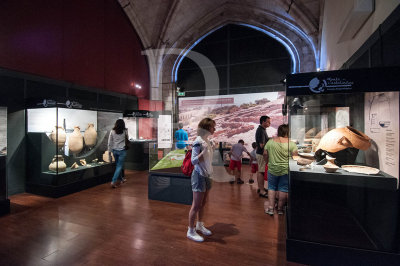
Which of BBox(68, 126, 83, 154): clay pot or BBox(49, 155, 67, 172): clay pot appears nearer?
BBox(49, 155, 67, 172): clay pot

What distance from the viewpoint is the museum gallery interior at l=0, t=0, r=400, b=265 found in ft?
6.91

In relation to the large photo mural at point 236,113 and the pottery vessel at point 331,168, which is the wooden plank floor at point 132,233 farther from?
the large photo mural at point 236,113

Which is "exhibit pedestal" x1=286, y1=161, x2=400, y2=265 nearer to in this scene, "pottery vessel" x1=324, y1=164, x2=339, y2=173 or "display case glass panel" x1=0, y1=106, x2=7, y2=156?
"pottery vessel" x1=324, y1=164, x2=339, y2=173

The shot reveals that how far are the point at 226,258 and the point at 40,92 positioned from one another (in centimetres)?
583

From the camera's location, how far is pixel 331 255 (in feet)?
6.84

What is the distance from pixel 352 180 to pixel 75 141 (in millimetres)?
5692

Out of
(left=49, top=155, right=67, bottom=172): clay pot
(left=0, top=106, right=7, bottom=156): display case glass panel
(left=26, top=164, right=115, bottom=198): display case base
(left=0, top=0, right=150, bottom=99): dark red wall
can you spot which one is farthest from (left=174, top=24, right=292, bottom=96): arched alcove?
(left=0, top=106, right=7, bottom=156): display case glass panel

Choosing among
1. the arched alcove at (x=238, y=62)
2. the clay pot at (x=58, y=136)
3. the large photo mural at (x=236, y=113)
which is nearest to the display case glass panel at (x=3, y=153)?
the clay pot at (x=58, y=136)

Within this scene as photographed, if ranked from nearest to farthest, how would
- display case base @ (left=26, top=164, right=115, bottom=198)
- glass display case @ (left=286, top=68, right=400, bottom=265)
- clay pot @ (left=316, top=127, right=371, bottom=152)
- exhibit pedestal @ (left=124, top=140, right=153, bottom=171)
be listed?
glass display case @ (left=286, top=68, right=400, bottom=265)
clay pot @ (left=316, top=127, right=371, bottom=152)
display case base @ (left=26, top=164, right=115, bottom=198)
exhibit pedestal @ (left=124, top=140, right=153, bottom=171)

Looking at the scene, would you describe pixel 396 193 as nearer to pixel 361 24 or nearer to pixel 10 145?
pixel 361 24

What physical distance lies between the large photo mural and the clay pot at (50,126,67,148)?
6105mm

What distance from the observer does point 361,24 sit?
2.90m

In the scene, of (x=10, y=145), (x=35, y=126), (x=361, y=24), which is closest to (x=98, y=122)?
(x=35, y=126)

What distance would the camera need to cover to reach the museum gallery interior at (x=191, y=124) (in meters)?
2.11
